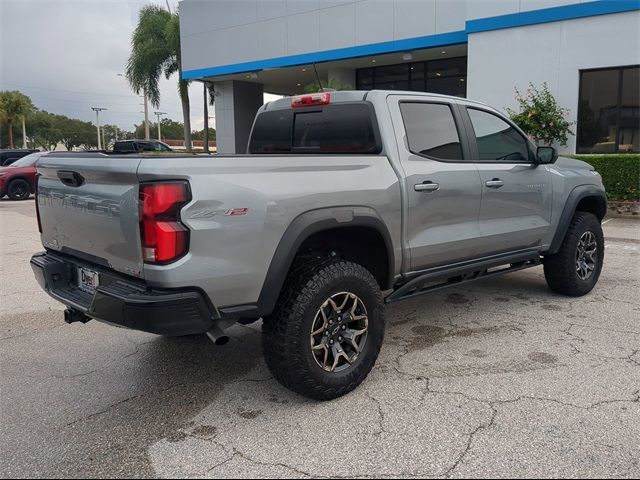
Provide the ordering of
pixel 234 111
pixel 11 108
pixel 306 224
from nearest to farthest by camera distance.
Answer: pixel 306 224
pixel 234 111
pixel 11 108

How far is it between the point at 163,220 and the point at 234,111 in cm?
2276

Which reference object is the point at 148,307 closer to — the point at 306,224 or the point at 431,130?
the point at 306,224

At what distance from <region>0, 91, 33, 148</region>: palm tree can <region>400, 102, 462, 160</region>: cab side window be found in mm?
59826

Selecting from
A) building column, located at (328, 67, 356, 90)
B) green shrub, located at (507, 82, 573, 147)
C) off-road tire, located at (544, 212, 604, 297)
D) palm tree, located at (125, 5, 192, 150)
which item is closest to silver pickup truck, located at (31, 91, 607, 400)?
off-road tire, located at (544, 212, 604, 297)

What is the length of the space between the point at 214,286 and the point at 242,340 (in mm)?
1776

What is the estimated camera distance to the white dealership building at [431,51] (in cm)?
1262

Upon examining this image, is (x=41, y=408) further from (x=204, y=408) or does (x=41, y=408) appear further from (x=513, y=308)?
(x=513, y=308)

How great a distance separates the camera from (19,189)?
16.8 meters

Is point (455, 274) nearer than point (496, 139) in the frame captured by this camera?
Yes

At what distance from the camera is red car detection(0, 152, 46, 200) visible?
1631 centimetres

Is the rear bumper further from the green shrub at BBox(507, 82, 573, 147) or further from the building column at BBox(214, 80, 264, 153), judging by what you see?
the building column at BBox(214, 80, 264, 153)

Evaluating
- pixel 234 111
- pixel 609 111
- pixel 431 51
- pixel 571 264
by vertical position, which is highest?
pixel 431 51

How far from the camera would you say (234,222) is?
9.45ft

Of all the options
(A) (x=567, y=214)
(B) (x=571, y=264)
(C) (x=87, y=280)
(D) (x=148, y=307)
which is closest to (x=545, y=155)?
(A) (x=567, y=214)
